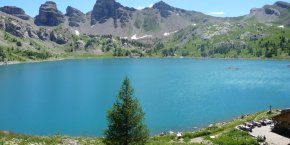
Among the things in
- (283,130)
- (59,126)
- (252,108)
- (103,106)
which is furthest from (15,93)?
(283,130)

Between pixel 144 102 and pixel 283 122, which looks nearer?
pixel 283 122

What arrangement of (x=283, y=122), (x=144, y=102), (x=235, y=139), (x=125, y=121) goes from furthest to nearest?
(x=144, y=102) → (x=283, y=122) → (x=235, y=139) → (x=125, y=121)

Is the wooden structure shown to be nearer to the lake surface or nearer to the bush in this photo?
the bush

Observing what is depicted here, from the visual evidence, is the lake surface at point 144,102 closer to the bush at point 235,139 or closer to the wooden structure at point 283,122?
the bush at point 235,139

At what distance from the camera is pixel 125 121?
46688 mm

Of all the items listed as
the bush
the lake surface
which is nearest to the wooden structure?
the bush

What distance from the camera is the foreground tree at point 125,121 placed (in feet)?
153

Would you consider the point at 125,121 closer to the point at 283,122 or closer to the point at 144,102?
the point at 283,122

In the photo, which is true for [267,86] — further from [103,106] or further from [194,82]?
[103,106]

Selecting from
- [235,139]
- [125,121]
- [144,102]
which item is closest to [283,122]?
[235,139]

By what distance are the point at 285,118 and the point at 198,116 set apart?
43.0 m

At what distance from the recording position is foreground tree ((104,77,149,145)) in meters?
46.6

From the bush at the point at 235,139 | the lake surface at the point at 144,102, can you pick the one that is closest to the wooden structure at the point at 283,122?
the bush at the point at 235,139

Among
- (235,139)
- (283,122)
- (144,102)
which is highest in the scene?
(283,122)
